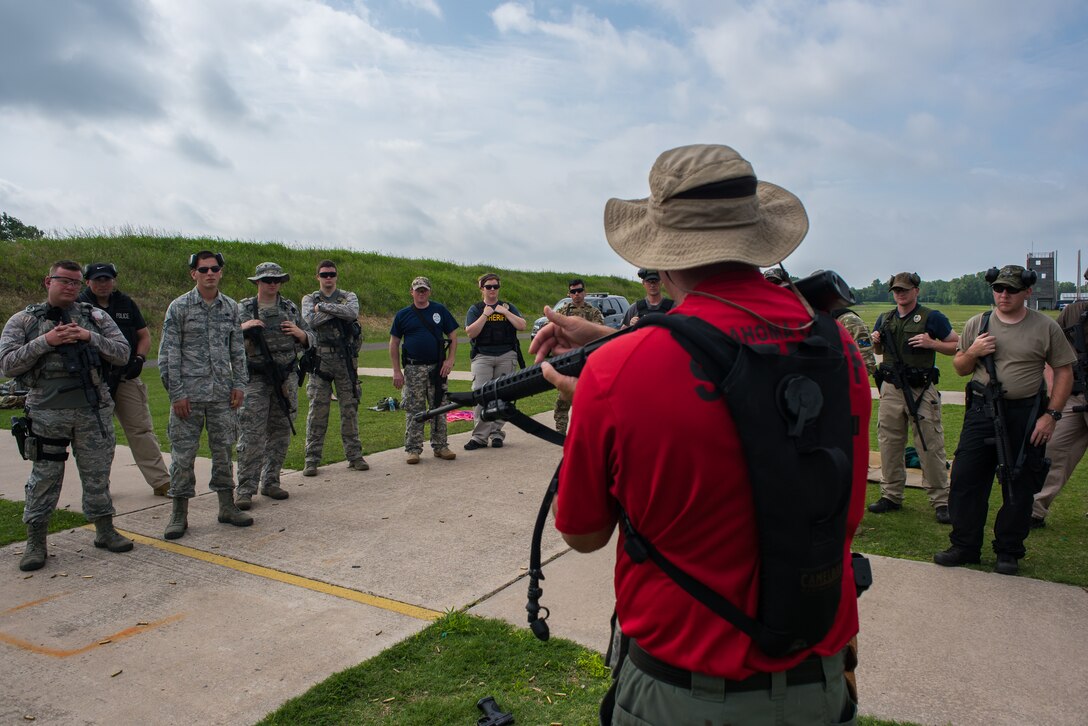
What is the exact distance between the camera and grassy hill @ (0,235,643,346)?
25.2 m

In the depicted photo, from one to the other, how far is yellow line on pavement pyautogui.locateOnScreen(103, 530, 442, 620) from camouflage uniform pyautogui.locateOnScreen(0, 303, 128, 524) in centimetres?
46

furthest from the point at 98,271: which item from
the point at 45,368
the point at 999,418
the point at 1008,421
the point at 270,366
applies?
the point at 1008,421

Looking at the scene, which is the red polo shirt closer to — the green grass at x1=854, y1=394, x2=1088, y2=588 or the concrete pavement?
the concrete pavement

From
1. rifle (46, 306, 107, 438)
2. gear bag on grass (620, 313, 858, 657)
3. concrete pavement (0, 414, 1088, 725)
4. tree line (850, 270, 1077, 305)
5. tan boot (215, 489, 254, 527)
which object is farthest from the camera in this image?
tree line (850, 270, 1077, 305)

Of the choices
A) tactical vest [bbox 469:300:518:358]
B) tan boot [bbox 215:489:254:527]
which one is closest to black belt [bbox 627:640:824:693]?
tan boot [bbox 215:489:254:527]

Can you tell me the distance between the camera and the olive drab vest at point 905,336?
5.90m

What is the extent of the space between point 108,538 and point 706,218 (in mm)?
5286

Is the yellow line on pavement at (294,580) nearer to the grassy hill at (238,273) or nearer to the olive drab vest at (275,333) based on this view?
the olive drab vest at (275,333)

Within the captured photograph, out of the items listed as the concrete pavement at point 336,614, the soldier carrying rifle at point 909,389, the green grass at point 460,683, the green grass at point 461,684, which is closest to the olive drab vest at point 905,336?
the soldier carrying rifle at point 909,389

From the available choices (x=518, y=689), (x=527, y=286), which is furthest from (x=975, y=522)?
(x=527, y=286)

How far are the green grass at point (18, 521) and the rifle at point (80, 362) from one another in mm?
1092

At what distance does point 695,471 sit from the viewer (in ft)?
4.75

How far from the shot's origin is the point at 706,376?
1.44 metres

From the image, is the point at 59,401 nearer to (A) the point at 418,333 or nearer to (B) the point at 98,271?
(B) the point at 98,271
